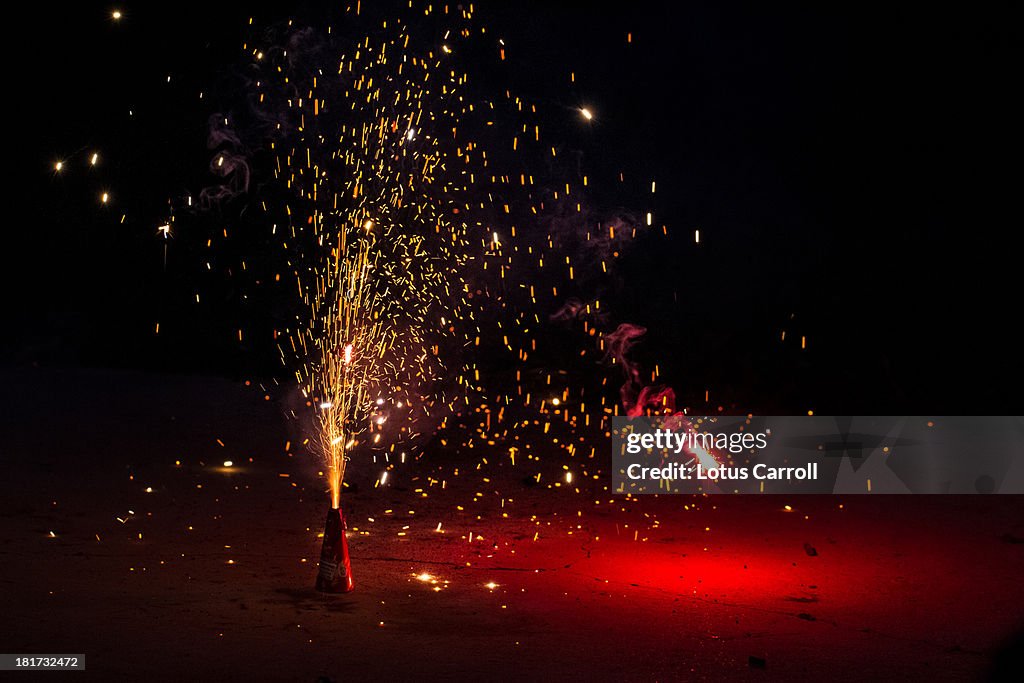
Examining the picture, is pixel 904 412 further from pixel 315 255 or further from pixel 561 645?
pixel 561 645

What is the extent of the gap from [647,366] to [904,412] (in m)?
3.74

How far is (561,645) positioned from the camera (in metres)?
5.73

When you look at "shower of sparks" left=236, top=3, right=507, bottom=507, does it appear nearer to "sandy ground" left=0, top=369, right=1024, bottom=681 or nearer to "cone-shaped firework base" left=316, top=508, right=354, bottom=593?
"sandy ground" left=0, top=369, right=1024, bottom=681

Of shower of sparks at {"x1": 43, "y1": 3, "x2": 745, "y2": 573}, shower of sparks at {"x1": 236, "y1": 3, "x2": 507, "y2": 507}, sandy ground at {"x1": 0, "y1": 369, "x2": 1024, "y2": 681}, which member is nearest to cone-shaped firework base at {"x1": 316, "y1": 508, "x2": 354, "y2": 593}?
sandy ground at {"x1": 0, "y1": 369, "x2": 1024, "y2": 681}

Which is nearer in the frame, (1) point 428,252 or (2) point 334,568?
(2) point 334,568

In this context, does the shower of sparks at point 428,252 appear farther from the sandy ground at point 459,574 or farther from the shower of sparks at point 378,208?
the sandy ground at point 459,574

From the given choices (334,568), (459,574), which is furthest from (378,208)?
(334,568)

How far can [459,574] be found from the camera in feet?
24.0

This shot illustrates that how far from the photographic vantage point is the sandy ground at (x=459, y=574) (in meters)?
5.45

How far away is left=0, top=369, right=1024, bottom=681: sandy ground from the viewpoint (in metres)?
5.45

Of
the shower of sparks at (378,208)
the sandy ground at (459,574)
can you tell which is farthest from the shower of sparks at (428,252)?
the sandy ground at (459,574)

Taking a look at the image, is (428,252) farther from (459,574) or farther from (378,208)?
(459,574)

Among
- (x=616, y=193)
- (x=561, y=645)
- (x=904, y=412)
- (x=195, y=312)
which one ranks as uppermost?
(x=616, y=193)

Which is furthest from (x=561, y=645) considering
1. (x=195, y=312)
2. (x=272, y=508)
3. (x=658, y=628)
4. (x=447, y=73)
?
(x=195, y=312)
